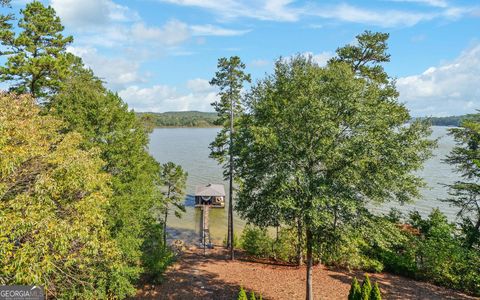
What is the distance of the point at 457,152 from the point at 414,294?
927 cm

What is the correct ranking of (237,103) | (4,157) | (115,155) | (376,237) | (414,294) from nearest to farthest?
(4,157), (376,237), (115,155), (414,294), (237,103)

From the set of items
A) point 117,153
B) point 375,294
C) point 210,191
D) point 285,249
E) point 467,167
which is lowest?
point 285,249

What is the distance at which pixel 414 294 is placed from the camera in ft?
44.5

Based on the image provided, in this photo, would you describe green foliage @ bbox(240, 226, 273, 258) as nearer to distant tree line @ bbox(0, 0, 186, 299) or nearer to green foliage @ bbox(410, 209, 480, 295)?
distant tree line @ bbox(0, 0, 186, 299)

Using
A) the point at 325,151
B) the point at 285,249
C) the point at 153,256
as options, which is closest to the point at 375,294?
the point at 325,151

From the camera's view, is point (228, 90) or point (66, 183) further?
point (228, 90)

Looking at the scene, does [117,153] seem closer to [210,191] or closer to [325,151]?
[325,151]

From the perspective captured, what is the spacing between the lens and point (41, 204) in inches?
291

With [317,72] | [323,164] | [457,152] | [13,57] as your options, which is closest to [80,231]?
[323,164]

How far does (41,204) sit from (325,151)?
8.60 meters

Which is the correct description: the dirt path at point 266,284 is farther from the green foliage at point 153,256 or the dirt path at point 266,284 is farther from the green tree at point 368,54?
the green tree at point 368,54

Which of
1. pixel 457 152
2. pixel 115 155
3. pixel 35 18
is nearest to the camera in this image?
pixel 115 155

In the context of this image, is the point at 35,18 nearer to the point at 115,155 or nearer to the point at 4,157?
the point at 115,155

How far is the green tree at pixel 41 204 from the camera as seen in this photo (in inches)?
252
